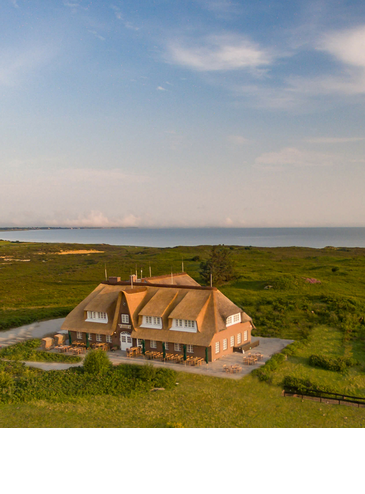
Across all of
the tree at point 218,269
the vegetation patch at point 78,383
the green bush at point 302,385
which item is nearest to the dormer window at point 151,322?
the vegetation patch at point 78,383

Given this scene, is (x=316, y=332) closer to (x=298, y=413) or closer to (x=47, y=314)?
(x=298, y=413)

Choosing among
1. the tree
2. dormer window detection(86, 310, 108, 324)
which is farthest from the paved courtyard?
the tree

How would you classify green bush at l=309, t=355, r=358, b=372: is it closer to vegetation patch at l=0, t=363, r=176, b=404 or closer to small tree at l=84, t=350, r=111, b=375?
vegetation patch at l=0, t=363, r=176, b=404

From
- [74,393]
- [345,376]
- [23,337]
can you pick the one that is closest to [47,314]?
[23,337]

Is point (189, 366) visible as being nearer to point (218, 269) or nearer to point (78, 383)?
point (78, 383)

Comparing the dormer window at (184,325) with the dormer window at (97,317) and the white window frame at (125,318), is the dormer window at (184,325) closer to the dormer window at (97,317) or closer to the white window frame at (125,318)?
the white window frame at (125,318)

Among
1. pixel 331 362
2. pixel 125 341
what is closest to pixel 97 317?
pixel 125 341
